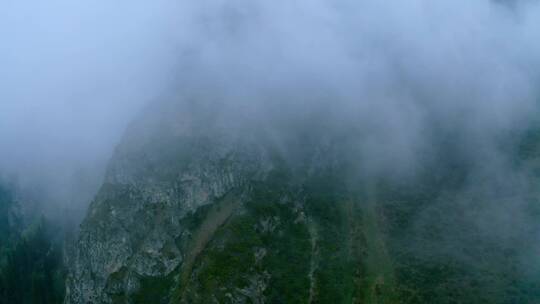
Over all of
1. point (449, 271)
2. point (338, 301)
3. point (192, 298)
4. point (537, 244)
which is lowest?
point (192, 298)

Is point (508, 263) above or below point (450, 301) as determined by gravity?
above

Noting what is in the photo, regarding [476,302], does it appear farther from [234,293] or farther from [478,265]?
[234,293]

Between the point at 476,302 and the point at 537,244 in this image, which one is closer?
the point at 476,302

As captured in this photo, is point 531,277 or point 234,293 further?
point 234,293

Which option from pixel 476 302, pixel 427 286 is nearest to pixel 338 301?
pixel 427 286

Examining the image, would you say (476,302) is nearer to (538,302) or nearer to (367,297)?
(538,302)

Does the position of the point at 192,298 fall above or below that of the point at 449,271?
below

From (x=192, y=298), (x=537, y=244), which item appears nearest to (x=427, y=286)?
(x=537, y=244)

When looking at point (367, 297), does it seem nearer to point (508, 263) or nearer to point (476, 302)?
point (476, 302)

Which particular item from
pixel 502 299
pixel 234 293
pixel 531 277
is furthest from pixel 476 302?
pixel 234 293
